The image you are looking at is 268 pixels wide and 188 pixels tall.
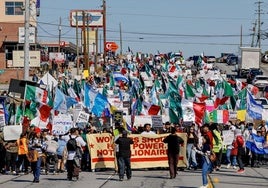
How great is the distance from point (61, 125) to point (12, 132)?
223 cm

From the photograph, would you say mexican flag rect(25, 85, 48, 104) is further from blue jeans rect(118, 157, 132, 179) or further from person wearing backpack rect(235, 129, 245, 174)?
blue jeans rect(118, 157, 132, 179)

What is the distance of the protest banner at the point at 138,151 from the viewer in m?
25.8

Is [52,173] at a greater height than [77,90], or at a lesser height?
lesser

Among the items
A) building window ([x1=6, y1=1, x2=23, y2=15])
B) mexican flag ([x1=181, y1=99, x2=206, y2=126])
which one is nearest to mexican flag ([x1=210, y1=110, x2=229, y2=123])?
mexican flag ([x1=181, y1=99, x2=206, y2=126])

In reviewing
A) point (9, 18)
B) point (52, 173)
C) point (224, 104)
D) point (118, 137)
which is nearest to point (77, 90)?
point (224, 104)

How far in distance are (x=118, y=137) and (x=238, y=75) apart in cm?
5887

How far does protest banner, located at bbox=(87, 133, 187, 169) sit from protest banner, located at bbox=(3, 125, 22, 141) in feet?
7.58

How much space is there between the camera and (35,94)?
Result: 98.0 feet

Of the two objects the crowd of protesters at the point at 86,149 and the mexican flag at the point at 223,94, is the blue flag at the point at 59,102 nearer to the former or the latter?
the crowd of protesters at the point at 86,149

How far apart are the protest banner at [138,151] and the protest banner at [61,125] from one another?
58.6 inches

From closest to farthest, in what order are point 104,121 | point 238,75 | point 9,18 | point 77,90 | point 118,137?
point 118,137 < point 104,121 < point 77,90 < point 238,75 < point 9,18

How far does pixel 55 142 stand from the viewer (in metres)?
25.4

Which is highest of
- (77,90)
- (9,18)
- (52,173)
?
(9,18)

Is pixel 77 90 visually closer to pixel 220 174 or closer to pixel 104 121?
pixel 104 121
